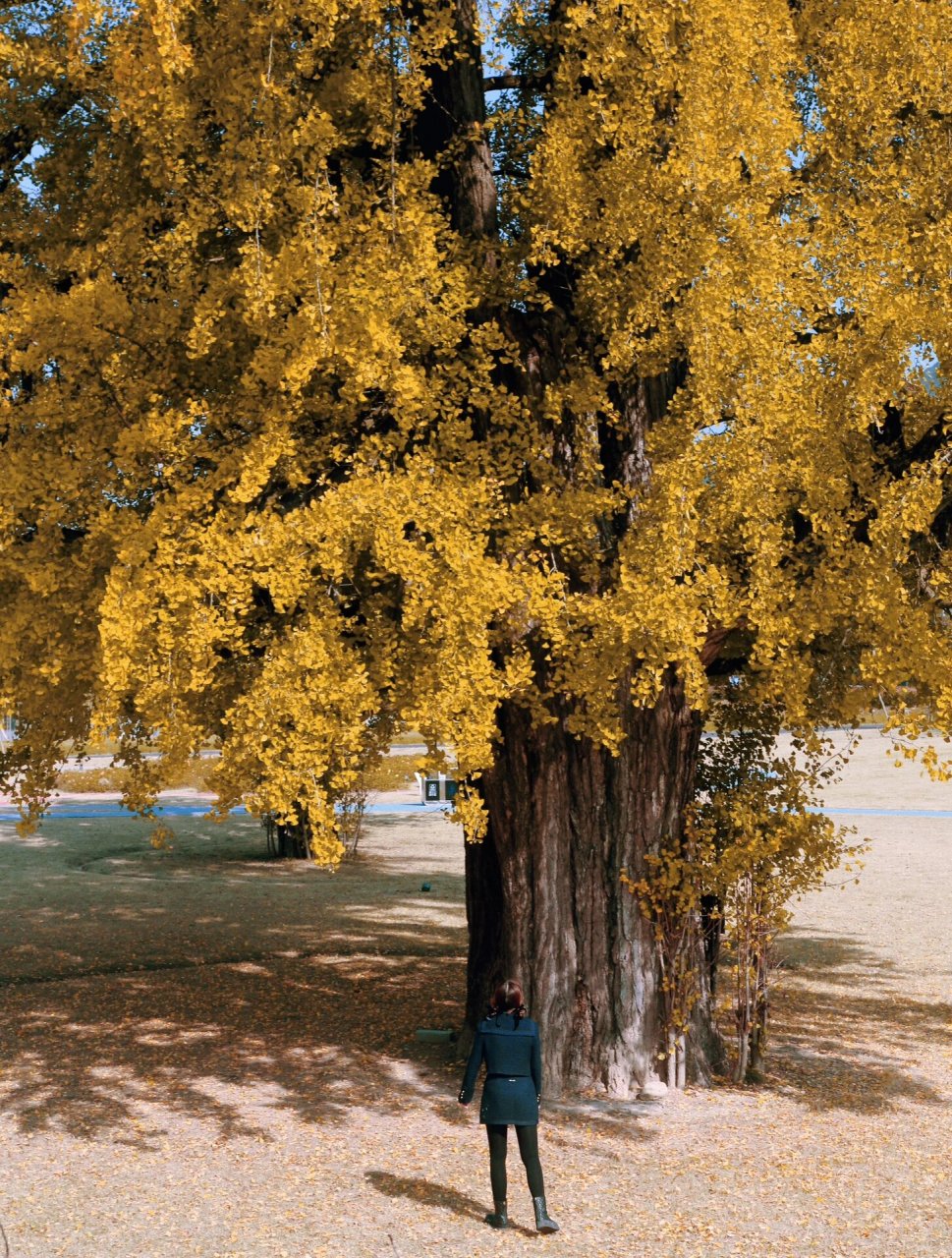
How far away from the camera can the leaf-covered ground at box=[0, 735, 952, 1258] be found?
759 cm

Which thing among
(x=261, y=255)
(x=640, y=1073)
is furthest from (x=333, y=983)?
(x=261, y=255)

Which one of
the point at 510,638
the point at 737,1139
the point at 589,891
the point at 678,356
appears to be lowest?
the point at 737,1139

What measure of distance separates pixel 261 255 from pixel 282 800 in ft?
10.6

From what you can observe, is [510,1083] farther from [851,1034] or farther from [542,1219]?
[851,1034]

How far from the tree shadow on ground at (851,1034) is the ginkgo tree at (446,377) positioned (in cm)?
297

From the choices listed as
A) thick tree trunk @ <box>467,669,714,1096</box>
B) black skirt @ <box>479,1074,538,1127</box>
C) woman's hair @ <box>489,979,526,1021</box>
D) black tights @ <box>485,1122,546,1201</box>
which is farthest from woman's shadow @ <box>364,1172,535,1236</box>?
thick tree trunk @ <box>467,669,714,1096</box>

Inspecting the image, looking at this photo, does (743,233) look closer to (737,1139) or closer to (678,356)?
(678,356)

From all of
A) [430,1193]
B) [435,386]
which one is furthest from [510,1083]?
[435,386]

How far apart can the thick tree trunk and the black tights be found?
276 centimetres

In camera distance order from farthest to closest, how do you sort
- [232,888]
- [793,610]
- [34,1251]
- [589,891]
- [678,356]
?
[232,888] < [589,891] < [678,356] < [793,610] < [34,1251]

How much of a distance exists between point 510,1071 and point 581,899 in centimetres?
304

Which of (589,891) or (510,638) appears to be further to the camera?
(589,891)

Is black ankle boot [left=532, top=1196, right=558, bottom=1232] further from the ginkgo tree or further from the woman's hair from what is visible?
the ginkgo tree

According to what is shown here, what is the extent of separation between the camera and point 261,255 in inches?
323
